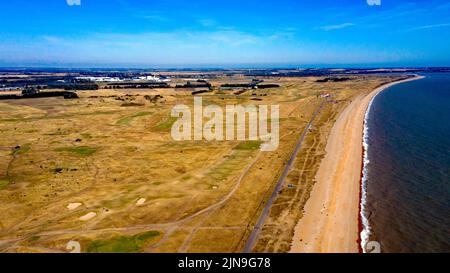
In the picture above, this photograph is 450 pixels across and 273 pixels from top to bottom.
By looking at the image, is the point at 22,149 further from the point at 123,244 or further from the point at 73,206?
the point at 123,244

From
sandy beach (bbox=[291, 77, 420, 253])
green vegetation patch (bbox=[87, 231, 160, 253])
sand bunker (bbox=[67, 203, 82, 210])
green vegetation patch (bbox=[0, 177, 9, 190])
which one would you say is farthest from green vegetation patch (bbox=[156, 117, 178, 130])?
green vegetation patch (bbox=[87, 231, 160, 253])

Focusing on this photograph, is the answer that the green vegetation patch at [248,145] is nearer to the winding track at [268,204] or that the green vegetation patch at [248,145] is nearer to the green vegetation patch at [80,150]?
the winding track at [268,204]

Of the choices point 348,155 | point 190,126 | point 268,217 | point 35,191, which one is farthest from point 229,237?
point 190,126

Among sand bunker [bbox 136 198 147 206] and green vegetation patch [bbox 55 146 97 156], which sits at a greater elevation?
green vegetation patch [bbox 55 146 97 156]

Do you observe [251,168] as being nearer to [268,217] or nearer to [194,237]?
[268,217]

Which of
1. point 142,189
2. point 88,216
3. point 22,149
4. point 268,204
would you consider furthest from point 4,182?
point 268,204

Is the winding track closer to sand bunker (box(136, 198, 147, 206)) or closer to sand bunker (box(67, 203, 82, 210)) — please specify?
sand bunker (box(136, 198, 147, 206))
